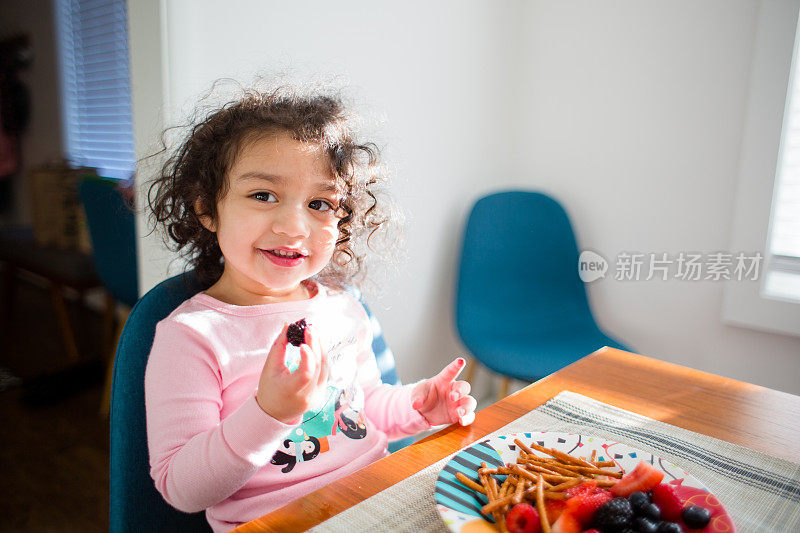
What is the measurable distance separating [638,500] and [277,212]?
0.59 meters

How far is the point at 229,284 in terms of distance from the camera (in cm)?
91

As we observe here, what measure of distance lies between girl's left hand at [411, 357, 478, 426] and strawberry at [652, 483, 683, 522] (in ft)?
0.88

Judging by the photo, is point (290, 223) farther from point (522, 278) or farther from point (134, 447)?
point (522, 278)

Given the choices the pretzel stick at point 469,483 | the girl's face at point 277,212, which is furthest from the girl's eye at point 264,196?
the pretzel stick at point 469,483

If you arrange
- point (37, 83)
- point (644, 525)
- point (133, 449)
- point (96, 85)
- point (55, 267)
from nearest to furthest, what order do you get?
point (644, 525)
point (133, 449)
point (55, 267)
point (96, 85)
point (37, 83)

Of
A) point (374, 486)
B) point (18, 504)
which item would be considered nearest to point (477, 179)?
point (374, 486)

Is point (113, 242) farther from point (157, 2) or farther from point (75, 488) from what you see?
point (157, 2)

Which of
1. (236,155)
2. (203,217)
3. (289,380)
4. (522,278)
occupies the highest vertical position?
(236,155)

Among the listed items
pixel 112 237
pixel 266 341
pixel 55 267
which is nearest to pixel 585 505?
pixel 266 341

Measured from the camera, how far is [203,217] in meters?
0.92

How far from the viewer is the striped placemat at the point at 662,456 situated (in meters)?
0.59

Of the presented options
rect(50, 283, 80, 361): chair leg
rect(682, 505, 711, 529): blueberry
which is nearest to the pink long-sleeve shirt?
rect(682, 505, 711, 529): blueberry

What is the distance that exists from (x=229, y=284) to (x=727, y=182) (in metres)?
1.74

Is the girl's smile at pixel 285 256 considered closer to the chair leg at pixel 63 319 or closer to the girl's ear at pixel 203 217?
the girl's ear at pixel 203 217
